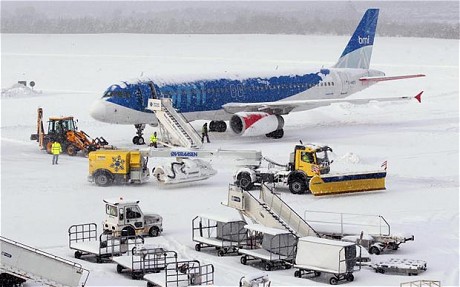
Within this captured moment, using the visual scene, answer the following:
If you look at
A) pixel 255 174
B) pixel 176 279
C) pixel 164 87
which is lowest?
pixel 176 279

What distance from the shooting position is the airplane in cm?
5017

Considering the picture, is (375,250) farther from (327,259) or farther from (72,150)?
(72,150)

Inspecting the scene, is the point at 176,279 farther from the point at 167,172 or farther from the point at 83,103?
the point at 83,103

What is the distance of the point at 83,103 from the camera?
6650 centimetres

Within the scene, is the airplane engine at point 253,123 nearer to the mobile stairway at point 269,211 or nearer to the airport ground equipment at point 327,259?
the mobile stairway at point 269,211

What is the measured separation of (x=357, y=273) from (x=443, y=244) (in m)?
4.10

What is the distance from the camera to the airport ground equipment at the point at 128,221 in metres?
31.6

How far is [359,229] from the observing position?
31.6 metres

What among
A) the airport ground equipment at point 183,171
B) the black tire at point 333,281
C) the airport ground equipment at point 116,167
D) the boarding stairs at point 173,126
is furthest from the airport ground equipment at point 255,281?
the boarding stairs at point 173,126

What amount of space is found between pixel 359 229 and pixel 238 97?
2367cm

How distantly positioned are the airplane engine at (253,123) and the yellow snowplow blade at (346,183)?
13.4 metres

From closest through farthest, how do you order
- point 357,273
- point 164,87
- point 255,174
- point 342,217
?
point 357,273, point 342,217, point 255,174, point 164,87

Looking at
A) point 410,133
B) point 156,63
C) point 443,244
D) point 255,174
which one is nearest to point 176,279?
point 443,244

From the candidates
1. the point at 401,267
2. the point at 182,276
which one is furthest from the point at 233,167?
the point at 182,276
